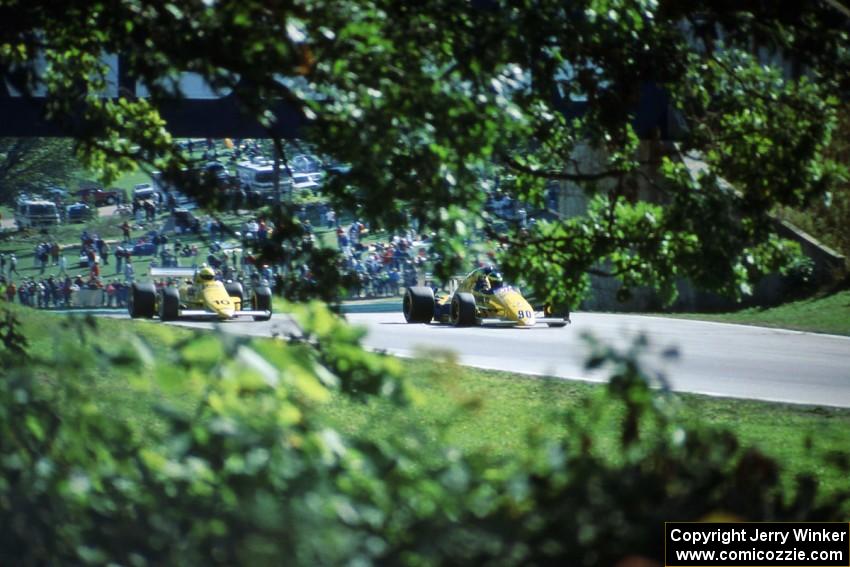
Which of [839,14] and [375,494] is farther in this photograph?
[839,14]

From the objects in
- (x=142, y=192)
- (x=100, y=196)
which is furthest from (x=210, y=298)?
(x=100, y=196)

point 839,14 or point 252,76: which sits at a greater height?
point 839,14

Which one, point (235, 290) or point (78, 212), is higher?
point (78, 212)

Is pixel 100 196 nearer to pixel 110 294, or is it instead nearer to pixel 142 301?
pixel 110 294

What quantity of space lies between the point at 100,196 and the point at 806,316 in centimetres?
1476

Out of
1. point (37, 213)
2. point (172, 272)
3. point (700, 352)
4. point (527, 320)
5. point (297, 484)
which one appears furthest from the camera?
point (37, 213)

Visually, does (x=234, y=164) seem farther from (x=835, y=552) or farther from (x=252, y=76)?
(x=835, y=552)

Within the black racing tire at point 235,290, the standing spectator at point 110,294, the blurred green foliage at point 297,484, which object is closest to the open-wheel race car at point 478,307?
the black racing tire at point 235,290

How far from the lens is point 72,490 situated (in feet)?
8.50

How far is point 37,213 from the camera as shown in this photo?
2878cm

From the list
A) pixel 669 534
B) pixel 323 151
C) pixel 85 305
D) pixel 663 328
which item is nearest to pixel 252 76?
pixel 323 151

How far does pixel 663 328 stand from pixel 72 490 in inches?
723

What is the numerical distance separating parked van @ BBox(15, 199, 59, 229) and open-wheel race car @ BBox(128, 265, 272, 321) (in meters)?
4.10

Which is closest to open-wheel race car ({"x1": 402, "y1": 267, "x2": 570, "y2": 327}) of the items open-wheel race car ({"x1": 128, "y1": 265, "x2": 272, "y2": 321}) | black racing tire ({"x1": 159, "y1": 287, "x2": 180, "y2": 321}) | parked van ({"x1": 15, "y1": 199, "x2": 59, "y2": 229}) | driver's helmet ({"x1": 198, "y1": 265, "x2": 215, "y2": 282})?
open-wheel race car ({"x1": 128, "y1": 265, "x2": 272, "y2": 321})
